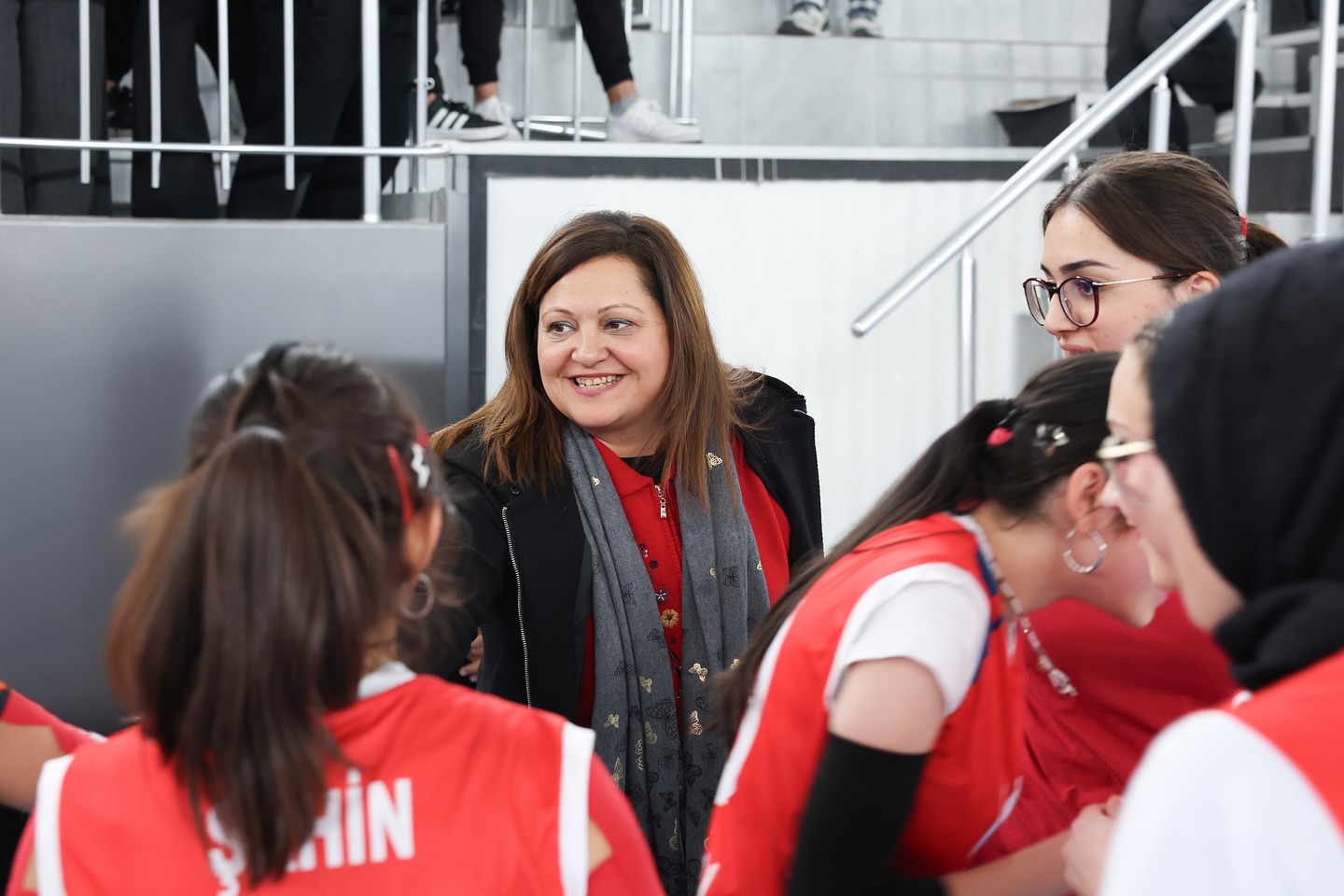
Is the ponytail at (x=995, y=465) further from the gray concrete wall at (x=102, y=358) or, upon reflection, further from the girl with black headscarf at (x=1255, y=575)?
the gray concrete wall at (x=102, y=358)

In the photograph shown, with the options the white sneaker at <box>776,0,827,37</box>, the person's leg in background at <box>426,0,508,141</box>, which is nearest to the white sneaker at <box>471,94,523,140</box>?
the person's leg in background at <box>426,0,508,141</box>

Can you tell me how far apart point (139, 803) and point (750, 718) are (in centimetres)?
56

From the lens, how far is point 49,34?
2.98 metres

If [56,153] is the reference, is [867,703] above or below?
below

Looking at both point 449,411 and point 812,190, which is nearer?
point 449,411

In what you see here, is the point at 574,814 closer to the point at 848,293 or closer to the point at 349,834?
the point at 349,834

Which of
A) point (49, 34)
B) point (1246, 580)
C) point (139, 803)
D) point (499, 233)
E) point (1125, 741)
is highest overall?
point (49, 34)

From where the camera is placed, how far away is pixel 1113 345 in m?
1.76

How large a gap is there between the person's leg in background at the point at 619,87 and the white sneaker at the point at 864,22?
1.79m

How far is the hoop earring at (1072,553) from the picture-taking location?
4.14ft

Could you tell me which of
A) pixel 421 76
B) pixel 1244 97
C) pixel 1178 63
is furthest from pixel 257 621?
pixel 1178 63

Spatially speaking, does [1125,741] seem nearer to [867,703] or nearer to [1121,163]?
[867,703]

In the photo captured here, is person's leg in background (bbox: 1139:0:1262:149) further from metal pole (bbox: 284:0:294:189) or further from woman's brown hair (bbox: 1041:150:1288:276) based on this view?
metal pole (bbox: 284:0:294:189)

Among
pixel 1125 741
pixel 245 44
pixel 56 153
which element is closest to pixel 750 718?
pixel 1125 741
